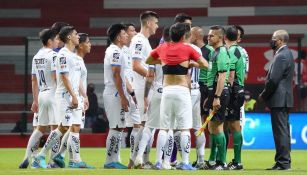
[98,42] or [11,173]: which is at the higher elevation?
[98,42]

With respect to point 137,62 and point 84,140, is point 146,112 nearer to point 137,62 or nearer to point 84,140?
point 137,62

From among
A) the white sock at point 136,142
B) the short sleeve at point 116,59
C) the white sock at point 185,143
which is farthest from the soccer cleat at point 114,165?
the short sleeve at point 116,59

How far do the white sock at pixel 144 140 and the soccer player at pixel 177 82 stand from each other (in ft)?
2.00

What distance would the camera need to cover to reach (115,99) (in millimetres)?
14836

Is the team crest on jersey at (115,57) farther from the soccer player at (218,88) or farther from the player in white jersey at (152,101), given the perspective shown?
the soccer player at (218,88)

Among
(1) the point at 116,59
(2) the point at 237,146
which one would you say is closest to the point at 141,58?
(1) the point at 116,59

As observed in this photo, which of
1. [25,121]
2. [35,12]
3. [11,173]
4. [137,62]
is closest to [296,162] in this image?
[137,62]

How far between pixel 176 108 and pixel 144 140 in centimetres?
98

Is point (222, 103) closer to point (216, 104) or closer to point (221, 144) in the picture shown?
point (216, 104)

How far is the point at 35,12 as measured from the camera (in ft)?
93.4

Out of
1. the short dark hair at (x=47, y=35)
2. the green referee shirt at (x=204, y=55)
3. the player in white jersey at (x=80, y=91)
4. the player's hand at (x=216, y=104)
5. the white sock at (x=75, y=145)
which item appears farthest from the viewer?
the green referee shirt at (x=204, y=55)

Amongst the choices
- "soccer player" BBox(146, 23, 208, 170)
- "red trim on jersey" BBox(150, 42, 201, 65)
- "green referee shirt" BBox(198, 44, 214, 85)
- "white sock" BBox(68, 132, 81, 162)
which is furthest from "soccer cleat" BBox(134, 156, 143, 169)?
"green referee shirt" BBox(198, 44, 214, 85)

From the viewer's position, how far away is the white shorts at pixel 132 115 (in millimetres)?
14930

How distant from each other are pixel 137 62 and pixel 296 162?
14.0ft
